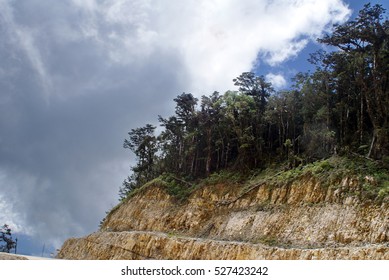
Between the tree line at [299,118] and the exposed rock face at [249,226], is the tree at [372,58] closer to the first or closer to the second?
the tree line at [299,118]

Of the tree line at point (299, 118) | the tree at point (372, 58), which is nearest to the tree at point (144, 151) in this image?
the tree line at point (299, 118)

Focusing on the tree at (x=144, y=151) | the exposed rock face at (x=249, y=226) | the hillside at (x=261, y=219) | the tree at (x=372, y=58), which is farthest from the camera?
the tree at (x=144, y=151)

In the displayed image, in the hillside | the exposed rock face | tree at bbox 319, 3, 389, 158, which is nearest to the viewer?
the exposed rock face

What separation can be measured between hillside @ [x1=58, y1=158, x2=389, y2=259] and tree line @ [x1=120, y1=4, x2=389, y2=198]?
2.90 m

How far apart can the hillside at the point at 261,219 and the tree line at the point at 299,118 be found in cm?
290

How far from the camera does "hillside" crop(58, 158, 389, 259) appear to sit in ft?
62.4

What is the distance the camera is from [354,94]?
30125 millimetres

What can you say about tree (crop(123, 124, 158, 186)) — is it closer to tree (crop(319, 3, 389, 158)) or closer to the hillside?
the hillside

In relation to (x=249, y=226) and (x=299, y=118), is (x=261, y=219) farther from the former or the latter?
(x=299, y=118)

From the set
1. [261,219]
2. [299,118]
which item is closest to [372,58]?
[299,118]

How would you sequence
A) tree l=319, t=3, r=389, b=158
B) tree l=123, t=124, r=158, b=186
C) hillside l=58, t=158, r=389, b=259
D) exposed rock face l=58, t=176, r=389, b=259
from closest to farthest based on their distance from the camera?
exposed rock face l=58, t=176, r=389, b=259 < hillside l=58, t=158, r=389, b=259 < tree l=319, t=3, r=389, b=158 < tree l=123, t=124, r=158, b=186

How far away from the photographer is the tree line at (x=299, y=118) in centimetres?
2638

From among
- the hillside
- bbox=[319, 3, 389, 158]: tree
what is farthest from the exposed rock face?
bbox=[319, 3, 389, 158]: tree
